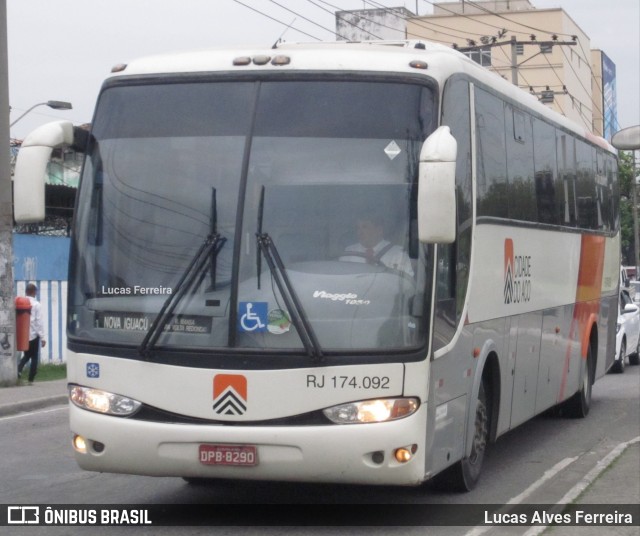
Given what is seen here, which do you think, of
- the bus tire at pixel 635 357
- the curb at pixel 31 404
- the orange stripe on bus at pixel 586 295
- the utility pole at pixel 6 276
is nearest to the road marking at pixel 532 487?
the orange stripe on bus at pixel 586 295

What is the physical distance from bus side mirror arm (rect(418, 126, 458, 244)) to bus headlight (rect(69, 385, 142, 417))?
7.18ft

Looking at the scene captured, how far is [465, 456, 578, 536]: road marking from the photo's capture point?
8.02 metres

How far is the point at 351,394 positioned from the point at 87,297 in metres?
1.95

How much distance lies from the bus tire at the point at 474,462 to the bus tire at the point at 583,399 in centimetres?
509

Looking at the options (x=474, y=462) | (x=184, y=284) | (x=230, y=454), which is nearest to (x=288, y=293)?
(x=184, y=284)

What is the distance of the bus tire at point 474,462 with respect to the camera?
30.8ft

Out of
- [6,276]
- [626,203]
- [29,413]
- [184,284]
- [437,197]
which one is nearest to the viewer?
[437,197]

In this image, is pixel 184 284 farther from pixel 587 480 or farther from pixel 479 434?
pixel 587 480

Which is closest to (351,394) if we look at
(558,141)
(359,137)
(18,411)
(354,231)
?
(354,231)

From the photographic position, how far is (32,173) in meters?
7.98

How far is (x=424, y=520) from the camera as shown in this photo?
8516 millimetres

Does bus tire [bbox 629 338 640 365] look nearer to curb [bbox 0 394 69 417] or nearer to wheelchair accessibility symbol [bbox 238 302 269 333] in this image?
curb [bbox 0 394 69 417]

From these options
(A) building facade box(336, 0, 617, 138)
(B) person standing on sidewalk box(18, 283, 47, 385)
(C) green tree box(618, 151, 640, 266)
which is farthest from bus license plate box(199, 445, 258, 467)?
(A) building facade box(336, 0, 617, 138)

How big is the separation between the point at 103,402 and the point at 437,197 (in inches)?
102
